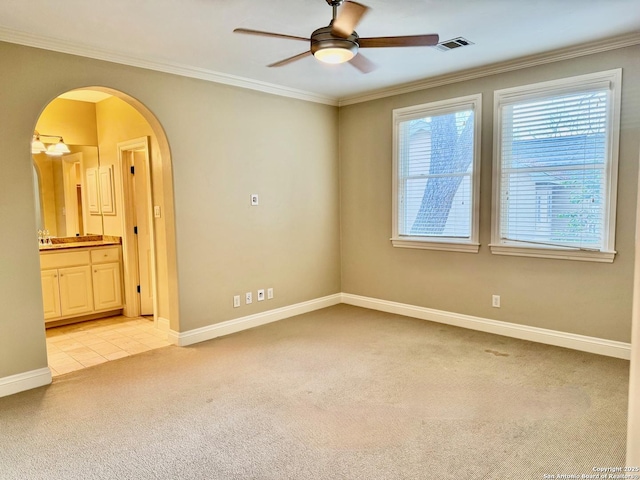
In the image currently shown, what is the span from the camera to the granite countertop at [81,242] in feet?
15.8

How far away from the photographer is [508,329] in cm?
422

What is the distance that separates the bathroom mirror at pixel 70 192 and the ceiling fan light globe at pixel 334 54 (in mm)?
3721

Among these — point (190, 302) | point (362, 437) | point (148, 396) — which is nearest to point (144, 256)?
point (190, 302)

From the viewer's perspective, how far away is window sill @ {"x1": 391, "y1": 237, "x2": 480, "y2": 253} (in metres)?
4.41

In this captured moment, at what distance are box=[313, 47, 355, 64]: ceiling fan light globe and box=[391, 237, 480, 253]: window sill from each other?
253cm

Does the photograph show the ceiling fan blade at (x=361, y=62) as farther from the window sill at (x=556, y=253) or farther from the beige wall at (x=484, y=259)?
the window sill at (x=556, y=253)

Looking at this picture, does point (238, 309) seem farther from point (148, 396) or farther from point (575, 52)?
point (575, 52)

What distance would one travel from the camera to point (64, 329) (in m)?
4.80

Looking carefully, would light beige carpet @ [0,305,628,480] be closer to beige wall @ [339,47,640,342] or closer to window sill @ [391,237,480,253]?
beige wall @ [339,47,640,342]

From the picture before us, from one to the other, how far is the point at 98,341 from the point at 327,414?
2.81 m

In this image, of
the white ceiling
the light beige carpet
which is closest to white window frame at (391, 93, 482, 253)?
the white ceiling

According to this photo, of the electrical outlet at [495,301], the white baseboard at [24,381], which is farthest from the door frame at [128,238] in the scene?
the electrical outlet at [495,301]

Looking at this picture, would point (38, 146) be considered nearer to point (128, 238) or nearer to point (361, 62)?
point (128, 238)

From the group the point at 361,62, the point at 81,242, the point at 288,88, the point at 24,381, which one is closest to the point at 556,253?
the point at 361,62
